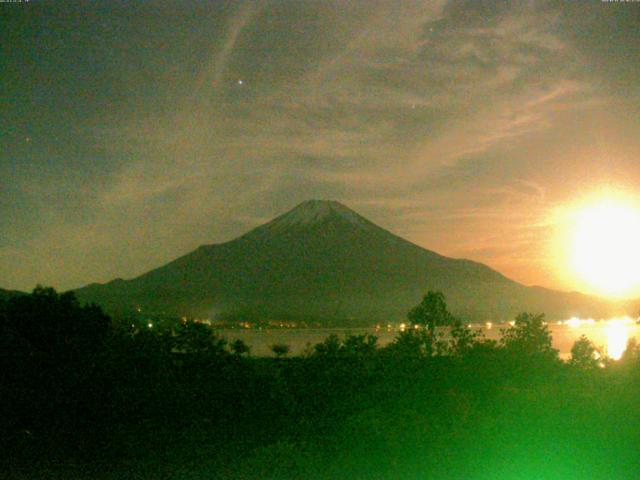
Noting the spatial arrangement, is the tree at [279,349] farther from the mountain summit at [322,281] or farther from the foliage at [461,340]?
the mountain summit at [322,281]

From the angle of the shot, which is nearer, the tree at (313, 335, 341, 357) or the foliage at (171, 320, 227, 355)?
the tree at (313, 335, 341, 357)

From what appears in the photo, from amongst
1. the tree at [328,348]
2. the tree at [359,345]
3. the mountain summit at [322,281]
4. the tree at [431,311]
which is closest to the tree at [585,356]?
the tree at [431,311]

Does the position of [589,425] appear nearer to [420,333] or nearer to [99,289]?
[420,333]

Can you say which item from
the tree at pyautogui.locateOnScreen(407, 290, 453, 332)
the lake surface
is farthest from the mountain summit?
the tree at pyautogui.locateOnScreen(407, 290, 453, 332)

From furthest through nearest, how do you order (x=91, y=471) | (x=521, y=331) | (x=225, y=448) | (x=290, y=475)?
(x=521, y=331) < (x=225, y=448) < (x=91, y=471) < (x=290, y=475)

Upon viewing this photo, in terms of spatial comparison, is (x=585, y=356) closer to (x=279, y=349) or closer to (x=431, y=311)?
(x=431, y=311)

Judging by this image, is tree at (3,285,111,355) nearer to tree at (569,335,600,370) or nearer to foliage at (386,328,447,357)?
foliage at (386,328,447,357)

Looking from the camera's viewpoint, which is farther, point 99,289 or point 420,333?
point 99,289

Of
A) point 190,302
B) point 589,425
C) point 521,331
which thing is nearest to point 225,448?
point 589,425
